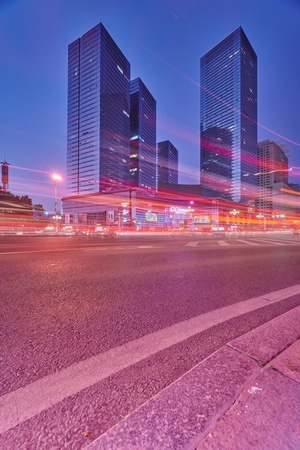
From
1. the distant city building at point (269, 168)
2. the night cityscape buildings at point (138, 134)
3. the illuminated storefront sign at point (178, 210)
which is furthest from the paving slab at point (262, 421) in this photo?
the distant city building at point (269, 168)

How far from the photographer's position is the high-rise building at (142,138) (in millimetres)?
120938

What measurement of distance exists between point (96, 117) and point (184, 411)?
11367 centimetres

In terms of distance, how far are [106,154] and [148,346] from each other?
10499 cm

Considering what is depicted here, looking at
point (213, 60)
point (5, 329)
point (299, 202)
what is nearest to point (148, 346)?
point (5, 329)

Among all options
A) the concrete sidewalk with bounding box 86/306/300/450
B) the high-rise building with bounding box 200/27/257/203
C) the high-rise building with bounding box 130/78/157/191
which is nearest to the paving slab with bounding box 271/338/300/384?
the concrete sidewalk with bounding box 86/306/300/450

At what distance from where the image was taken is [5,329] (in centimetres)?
220

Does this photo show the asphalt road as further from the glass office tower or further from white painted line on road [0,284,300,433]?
the glass office tower

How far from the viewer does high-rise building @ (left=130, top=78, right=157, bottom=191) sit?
121 m

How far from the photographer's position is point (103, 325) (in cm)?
232

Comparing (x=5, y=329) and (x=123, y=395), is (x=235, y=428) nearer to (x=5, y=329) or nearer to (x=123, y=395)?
(x=123, y=395)

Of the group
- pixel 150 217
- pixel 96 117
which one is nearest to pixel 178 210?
pixel 150 217

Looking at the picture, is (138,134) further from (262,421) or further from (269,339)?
(262,421)

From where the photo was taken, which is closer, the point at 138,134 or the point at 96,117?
the point at 96,117

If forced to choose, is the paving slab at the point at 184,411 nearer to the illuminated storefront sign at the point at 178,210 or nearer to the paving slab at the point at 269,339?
the paving slab at the point at 269,339
